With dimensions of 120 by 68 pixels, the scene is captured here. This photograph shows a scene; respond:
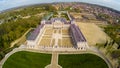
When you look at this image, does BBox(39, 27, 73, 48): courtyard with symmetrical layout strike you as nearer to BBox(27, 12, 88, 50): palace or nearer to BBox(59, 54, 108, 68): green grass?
BBox(27, 12, 88, 50): palace

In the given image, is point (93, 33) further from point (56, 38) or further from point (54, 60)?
point (54, 60)

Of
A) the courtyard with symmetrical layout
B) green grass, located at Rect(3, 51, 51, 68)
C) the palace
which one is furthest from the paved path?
the courtyard with symmetrical layout

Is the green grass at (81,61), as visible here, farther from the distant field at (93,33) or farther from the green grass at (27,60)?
the distant field at (93,33)

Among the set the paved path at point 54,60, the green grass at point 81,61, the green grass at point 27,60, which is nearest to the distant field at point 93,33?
the green grass at point 81,61

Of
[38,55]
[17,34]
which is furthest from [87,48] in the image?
[17,34]

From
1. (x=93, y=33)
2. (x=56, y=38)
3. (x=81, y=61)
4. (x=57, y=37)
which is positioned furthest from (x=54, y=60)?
(x=93, y=33)

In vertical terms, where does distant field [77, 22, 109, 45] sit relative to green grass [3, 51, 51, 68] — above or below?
below
